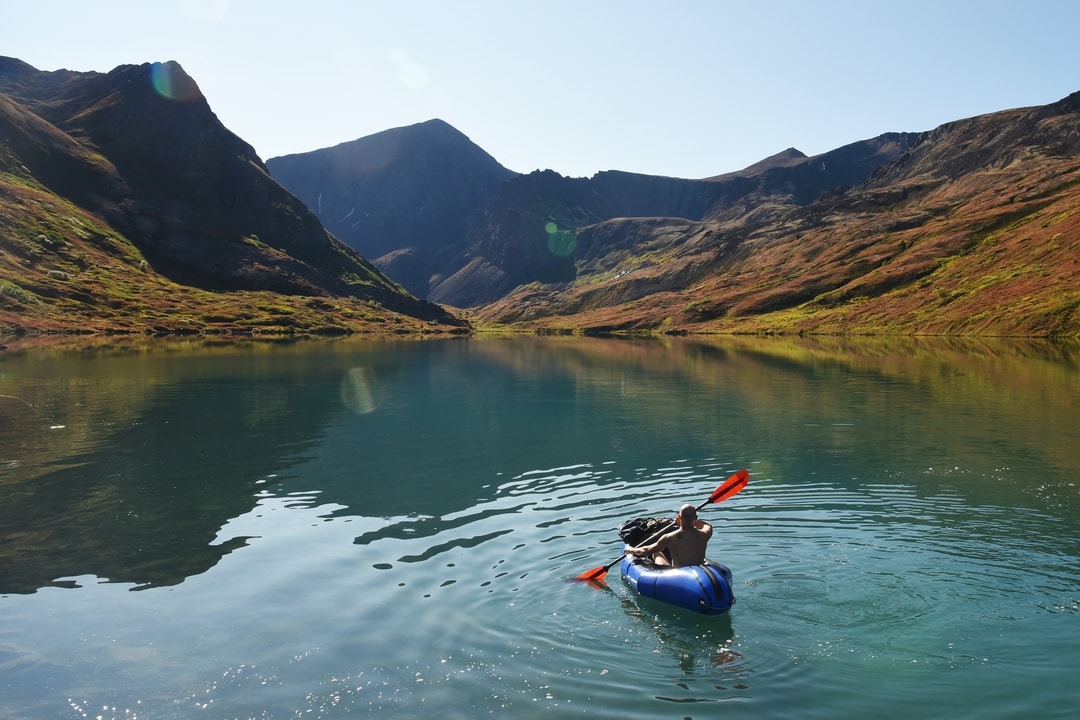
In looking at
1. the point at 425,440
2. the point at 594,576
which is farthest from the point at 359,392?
the point at 594,576

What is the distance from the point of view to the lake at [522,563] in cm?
1443

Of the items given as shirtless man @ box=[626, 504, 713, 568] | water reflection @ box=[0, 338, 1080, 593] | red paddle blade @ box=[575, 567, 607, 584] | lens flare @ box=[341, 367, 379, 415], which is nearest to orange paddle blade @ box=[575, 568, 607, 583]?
red paddle blade @ box=[575, 567, 607, 584]

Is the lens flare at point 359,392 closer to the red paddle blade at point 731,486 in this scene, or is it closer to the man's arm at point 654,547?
the red paddle blade at point 731,486

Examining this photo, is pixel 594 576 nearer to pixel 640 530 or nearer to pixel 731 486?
pixel 640 530

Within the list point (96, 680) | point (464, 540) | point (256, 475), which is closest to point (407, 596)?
point (464, 540)

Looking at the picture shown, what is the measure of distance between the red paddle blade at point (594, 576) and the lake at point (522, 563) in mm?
333

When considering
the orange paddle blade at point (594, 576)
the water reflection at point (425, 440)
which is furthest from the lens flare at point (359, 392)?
the orange paddle blade at point (594, 576)

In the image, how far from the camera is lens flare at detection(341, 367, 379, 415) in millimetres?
58844

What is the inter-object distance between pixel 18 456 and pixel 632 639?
35695mm

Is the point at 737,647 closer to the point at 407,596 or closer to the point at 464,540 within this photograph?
the point at 407,596

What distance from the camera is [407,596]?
19.5 metres

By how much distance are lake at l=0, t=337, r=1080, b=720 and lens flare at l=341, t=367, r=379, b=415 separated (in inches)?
187

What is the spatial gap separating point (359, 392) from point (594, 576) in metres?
51.9

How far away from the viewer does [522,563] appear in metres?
22.2
